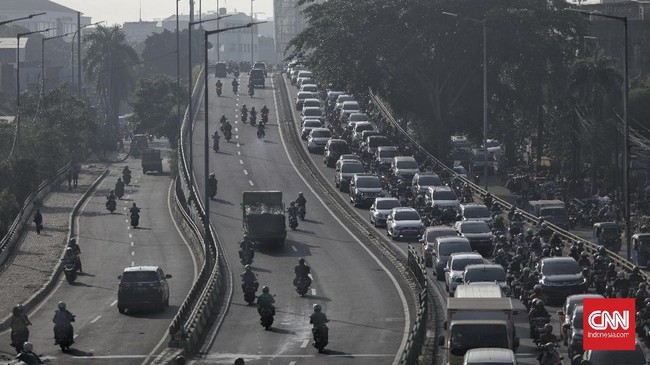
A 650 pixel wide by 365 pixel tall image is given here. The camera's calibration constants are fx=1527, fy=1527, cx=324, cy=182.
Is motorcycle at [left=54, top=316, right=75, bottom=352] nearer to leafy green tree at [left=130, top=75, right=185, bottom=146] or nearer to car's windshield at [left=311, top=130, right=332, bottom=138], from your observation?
car's windshield at [left=311, top=130, right=332, bottom=138]

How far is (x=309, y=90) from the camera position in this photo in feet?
450

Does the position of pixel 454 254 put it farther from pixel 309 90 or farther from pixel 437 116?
pixel 309 90

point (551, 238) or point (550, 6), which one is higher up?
point (550, 6)

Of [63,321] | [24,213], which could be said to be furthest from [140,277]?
[24,213]

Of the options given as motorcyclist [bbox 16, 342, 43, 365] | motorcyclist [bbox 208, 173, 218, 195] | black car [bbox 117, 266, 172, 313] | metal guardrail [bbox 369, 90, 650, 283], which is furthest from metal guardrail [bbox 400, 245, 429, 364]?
motorcyclist [bbox 208, 173, 218, 195]

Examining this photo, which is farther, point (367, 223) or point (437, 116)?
point (437, 116)

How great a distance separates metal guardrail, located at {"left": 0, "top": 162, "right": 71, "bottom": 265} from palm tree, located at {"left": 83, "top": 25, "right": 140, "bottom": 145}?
50.7 m

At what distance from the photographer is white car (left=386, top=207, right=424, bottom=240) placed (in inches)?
2591

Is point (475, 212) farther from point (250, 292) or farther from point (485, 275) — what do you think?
point (485, 275)

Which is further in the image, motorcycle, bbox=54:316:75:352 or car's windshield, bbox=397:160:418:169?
car's windshield, bbox=397:160:418:169

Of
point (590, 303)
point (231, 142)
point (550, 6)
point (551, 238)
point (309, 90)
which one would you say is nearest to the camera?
point (590, 303)

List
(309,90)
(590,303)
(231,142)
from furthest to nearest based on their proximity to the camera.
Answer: (309,90) < (231,142) < (590,303)

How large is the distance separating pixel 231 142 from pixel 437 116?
15401 mm

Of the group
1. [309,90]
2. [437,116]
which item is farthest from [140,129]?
[437,116]
